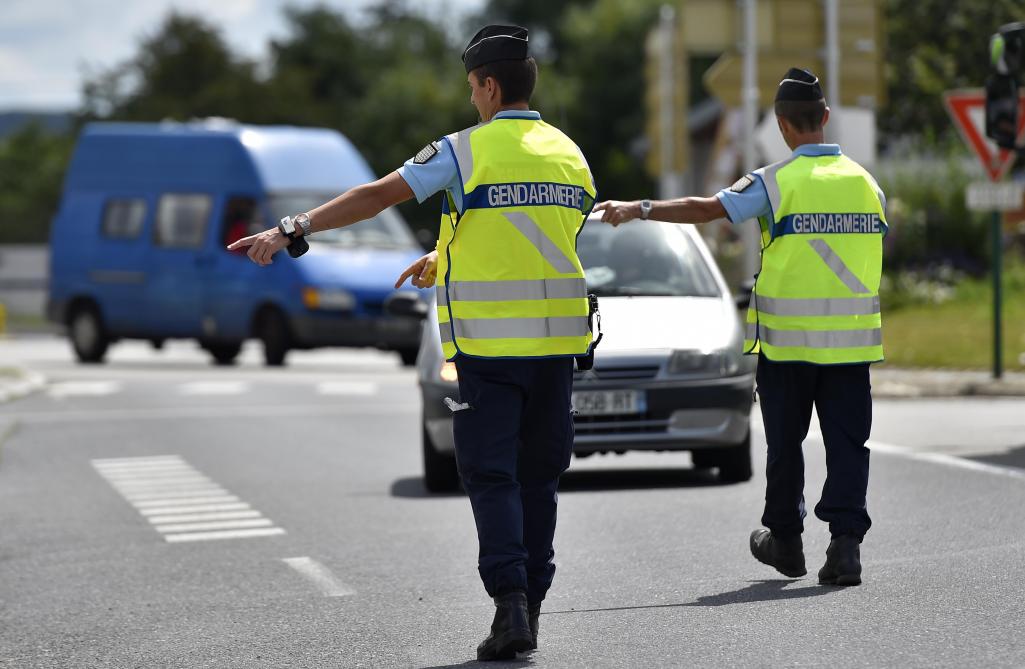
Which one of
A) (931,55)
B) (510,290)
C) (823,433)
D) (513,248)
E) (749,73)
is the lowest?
(823,433)

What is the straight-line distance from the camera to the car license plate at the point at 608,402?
11.1m

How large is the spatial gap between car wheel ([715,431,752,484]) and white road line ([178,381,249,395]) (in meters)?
10.2

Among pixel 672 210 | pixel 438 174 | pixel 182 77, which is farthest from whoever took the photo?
pixel 182 77

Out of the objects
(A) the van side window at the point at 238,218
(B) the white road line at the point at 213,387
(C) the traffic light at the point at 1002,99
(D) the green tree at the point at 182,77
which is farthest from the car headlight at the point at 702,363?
(D) the green tree at the point at 182,77

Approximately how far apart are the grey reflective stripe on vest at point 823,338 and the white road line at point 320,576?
1.82m

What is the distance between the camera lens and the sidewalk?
18.3m

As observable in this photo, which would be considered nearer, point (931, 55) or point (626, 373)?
point (626, 373)

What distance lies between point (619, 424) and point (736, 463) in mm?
884

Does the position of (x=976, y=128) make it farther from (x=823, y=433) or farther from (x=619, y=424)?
(x=823, y=433)

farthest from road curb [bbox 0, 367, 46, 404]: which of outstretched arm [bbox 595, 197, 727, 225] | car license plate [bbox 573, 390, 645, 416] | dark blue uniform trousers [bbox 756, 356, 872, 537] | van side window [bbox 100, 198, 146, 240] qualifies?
outstretched arm [bbox 595, 197, 727, 225]

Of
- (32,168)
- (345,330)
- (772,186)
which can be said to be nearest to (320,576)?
(772,186)

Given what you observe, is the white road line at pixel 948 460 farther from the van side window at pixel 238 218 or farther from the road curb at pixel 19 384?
the van side window at pixel 238 218

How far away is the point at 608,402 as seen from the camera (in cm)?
1109

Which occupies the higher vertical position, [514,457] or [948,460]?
[514,457]
